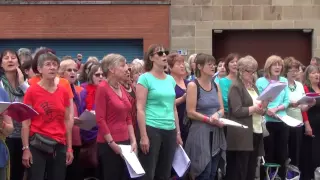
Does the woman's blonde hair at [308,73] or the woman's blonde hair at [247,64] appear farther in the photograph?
the woman's blonde hair at [308,73]

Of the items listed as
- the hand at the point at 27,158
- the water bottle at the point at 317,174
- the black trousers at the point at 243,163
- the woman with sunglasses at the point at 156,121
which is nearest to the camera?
the hand at the point at 27,158

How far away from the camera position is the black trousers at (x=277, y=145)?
395 inches

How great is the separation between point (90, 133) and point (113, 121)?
113 cm

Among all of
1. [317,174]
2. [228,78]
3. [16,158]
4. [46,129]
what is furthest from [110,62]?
[317,174]

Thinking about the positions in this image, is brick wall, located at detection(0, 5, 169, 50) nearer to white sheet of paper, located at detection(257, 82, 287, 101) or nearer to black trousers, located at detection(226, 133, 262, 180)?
black trousers, located at detection(226, 133, 262, 180)

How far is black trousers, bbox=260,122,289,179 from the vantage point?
32.9 ft

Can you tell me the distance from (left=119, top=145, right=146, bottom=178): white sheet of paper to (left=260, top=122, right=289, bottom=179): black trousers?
3.42 metres

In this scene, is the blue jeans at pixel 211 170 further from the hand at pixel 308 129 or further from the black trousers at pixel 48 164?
the hand at pixel 308 129

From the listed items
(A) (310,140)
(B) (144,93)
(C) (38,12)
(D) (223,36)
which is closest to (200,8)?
(D) (223,36)

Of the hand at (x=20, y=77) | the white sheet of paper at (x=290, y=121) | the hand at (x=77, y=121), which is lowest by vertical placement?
the white sheet of paper at (x=290, y=121)

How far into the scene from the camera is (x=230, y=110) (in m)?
8.98

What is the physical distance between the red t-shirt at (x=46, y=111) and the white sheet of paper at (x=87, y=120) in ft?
2.91

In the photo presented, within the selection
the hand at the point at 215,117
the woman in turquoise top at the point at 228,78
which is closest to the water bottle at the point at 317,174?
the woman in turquoise top at the point at 228,78

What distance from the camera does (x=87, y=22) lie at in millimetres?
18672
